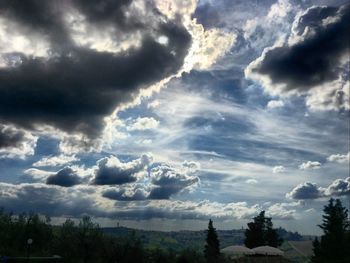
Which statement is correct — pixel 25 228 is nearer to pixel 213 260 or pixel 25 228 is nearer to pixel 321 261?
pixel 213 260

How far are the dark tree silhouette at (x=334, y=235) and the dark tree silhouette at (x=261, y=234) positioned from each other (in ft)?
34.8

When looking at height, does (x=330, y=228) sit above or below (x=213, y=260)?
above

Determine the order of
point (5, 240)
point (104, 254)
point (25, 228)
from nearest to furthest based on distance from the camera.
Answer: point (104, 254)
point (5, 240)
point (25, 228)

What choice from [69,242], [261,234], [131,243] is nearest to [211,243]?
[261,234]

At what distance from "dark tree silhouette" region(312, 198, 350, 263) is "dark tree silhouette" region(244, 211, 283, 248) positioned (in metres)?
10.6

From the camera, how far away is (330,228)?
7000 cm

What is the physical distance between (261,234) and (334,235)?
59.4 ft

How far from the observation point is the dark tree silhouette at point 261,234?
270 ft

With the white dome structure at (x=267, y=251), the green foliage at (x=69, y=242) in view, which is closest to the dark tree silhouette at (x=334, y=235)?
the white dome structure at (x=267, y=251)

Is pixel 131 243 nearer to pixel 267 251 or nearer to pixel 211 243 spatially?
pixel 211 243

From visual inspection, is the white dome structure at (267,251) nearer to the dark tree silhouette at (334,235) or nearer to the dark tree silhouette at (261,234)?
the dark tree silhouette at (334,235)

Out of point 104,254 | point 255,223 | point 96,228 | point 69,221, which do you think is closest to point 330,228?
point 255,223

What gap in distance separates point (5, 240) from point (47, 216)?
1117 inches

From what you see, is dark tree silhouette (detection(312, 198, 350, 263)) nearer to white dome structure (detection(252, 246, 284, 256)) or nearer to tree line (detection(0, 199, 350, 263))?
tree line (detection(0, 199, 350, 263))
